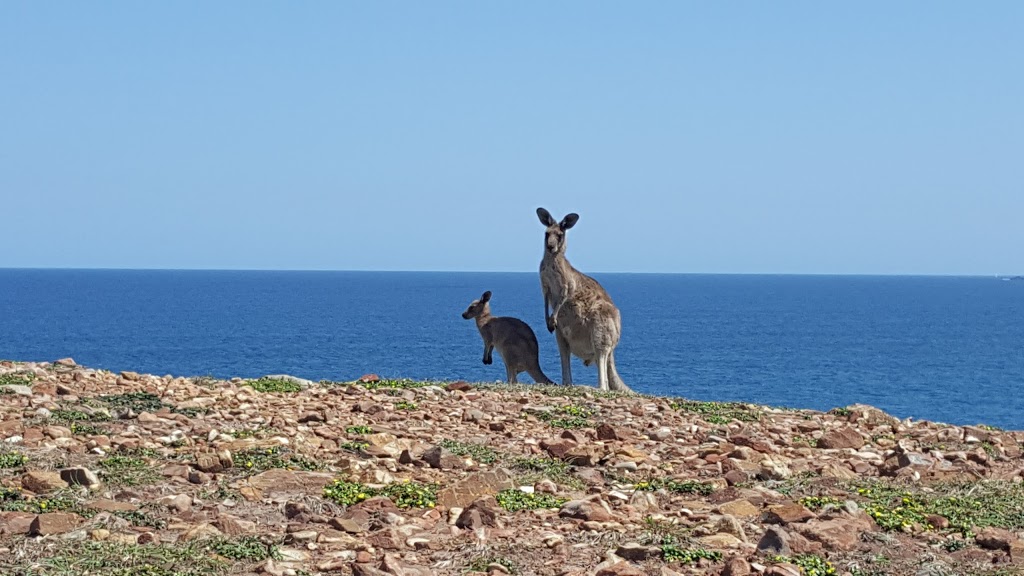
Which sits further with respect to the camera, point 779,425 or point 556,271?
point 556,271

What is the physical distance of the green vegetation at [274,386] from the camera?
12685 mm

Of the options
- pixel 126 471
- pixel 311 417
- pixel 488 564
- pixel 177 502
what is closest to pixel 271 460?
pixel 126 471

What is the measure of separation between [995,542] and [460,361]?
5765 centimetres

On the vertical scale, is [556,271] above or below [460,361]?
above

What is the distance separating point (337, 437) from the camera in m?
9.97

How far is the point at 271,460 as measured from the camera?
884cm

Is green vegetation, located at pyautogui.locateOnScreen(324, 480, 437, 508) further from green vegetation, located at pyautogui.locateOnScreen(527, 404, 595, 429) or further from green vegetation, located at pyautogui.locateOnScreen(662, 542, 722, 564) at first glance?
green vegetation, located at pyautogui.locateOnScreen(527, 404, 595, 429)

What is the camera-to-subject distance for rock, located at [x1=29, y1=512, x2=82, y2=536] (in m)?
6.83

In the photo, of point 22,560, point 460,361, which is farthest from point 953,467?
point 460,361

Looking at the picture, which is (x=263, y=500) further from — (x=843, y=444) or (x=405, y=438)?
(x=843, y=444)

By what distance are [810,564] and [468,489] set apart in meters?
2.37

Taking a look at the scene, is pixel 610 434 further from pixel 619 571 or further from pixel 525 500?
pixel 619 571

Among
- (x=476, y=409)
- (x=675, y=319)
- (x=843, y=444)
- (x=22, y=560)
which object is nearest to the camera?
(x=22, y=560)

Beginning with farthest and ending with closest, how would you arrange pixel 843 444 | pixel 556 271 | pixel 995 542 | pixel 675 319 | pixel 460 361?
pixel 675 319 < pixel 460 361 < pixel 556 271 < pixel 843 444 < pixel 995 542
